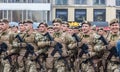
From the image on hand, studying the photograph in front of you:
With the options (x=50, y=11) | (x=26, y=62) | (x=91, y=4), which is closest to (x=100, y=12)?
(x=91, y=4)

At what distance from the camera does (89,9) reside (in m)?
45.4

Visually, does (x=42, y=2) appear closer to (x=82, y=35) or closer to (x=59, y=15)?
Result: (x=59, y=15)

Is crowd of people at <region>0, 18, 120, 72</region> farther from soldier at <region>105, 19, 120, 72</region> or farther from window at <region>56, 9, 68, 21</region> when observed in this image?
window at <region>56, 9, 68, 21</region>

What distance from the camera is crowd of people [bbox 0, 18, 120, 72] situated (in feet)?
41.4

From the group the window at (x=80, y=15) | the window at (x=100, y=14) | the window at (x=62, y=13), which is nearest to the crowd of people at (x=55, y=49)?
the window at (x=80, y=15)

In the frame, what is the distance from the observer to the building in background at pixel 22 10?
143ft

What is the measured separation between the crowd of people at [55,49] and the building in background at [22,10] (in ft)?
98.0

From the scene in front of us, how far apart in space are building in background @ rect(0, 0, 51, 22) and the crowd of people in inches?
1176

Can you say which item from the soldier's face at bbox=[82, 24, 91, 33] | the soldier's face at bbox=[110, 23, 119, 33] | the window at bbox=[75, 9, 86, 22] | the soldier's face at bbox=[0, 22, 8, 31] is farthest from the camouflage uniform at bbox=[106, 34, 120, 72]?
the window at bbox=[75, 9, 86, 22]

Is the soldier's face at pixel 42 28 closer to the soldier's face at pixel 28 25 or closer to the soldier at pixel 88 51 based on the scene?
the soldier's face at pixel 28 25

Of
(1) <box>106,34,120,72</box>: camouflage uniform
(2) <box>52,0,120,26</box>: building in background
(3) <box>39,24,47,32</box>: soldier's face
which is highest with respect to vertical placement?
(2) <box>52,0,120,26</box>: building in background

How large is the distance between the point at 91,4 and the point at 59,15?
3139mm

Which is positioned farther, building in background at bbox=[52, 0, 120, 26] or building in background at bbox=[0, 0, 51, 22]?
building in background at bbox=[52, 0, 120, 26]

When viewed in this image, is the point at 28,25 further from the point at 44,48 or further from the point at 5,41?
the point at 5,41
